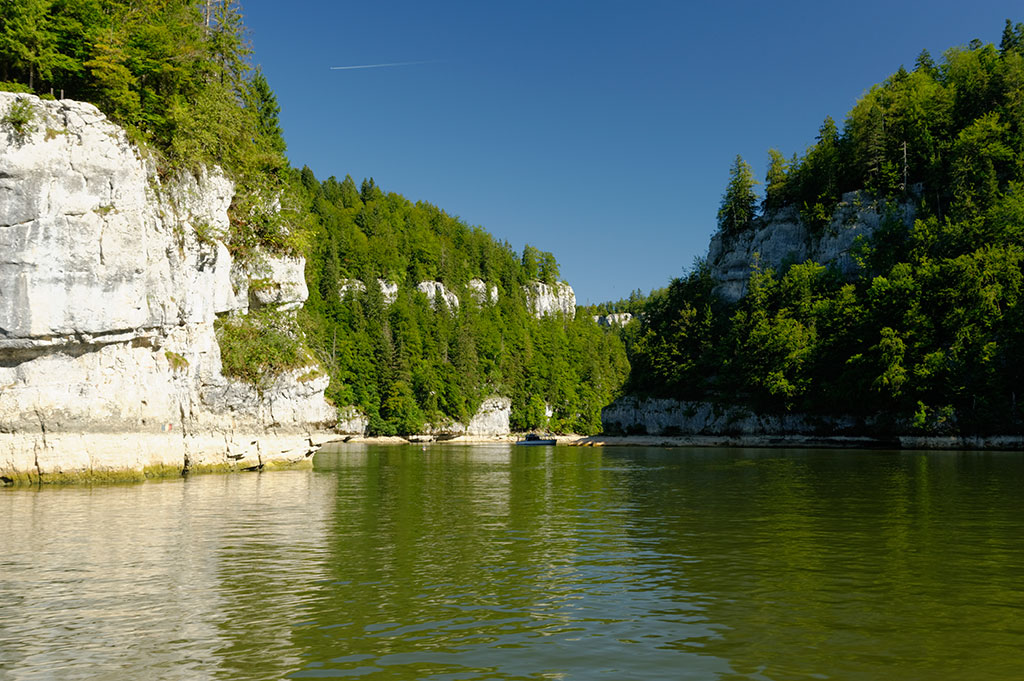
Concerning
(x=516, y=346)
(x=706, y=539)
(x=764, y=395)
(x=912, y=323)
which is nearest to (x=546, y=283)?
(x=516, y=346)

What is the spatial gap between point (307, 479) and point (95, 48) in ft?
88.7

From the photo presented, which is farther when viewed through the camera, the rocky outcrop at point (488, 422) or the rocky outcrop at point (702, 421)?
the rocky outcrop at point (488, 422)

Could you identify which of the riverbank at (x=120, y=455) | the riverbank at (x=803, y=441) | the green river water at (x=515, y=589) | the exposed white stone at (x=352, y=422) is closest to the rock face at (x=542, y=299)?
the riverbank at (x=803, y=441)

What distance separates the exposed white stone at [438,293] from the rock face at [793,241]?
6384 centimetres

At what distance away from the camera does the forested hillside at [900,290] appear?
7150 cm

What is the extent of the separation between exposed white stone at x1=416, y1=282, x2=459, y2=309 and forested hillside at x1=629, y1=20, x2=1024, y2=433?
57.1m

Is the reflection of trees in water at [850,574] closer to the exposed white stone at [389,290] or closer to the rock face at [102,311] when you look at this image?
the rock face at [102,311]

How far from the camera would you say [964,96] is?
93.4 m

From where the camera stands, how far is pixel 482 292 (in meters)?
175

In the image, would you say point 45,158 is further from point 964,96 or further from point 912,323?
point 964,96

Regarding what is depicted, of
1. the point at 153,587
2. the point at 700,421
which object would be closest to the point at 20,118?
the point at 153,587

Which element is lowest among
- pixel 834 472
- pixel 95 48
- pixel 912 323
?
pixel 834 472

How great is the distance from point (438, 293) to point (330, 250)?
1129 inches

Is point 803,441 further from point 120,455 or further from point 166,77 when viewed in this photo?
point 166,77
